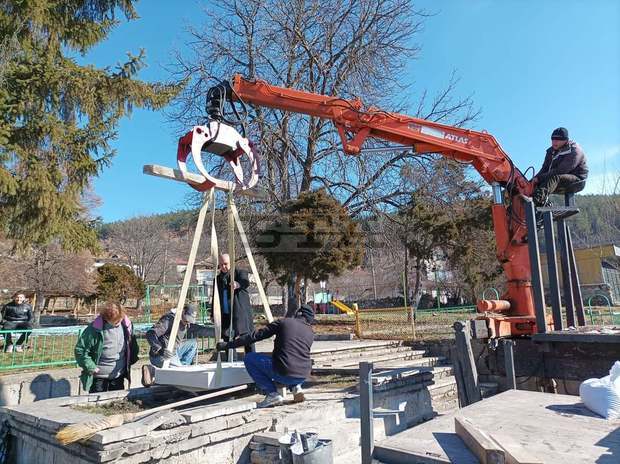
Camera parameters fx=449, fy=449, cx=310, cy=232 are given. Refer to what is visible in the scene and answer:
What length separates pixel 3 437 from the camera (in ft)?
14.6

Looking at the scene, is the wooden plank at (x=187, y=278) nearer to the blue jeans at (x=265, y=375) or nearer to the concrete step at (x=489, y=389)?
the blue jeans at (x=265, y=375)

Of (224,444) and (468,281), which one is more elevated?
(468,281)

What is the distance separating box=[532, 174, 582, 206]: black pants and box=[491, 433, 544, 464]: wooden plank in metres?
5.29

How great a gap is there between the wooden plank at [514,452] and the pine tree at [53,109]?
845 centimetres

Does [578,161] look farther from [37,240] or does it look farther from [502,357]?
[37,240]

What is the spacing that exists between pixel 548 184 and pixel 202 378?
6.00m

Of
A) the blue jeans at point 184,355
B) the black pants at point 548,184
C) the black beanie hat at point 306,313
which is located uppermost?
the black pants at point 548,184

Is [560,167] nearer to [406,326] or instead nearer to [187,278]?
[187,278]

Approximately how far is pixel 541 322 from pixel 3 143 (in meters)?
9.28

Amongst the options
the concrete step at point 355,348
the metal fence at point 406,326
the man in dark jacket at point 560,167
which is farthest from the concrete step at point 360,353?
the man in dark jacket at point 560,167

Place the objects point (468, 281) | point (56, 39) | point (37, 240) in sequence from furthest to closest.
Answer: point (468, 281) → point (56, 39) → point (37, 240)

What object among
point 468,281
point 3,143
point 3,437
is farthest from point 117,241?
point 3,437

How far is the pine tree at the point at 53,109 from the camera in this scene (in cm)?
838

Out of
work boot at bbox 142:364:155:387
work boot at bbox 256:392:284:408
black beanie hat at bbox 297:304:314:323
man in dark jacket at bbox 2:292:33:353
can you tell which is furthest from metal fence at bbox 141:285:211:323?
work boot at bbox 256:392:284:408
